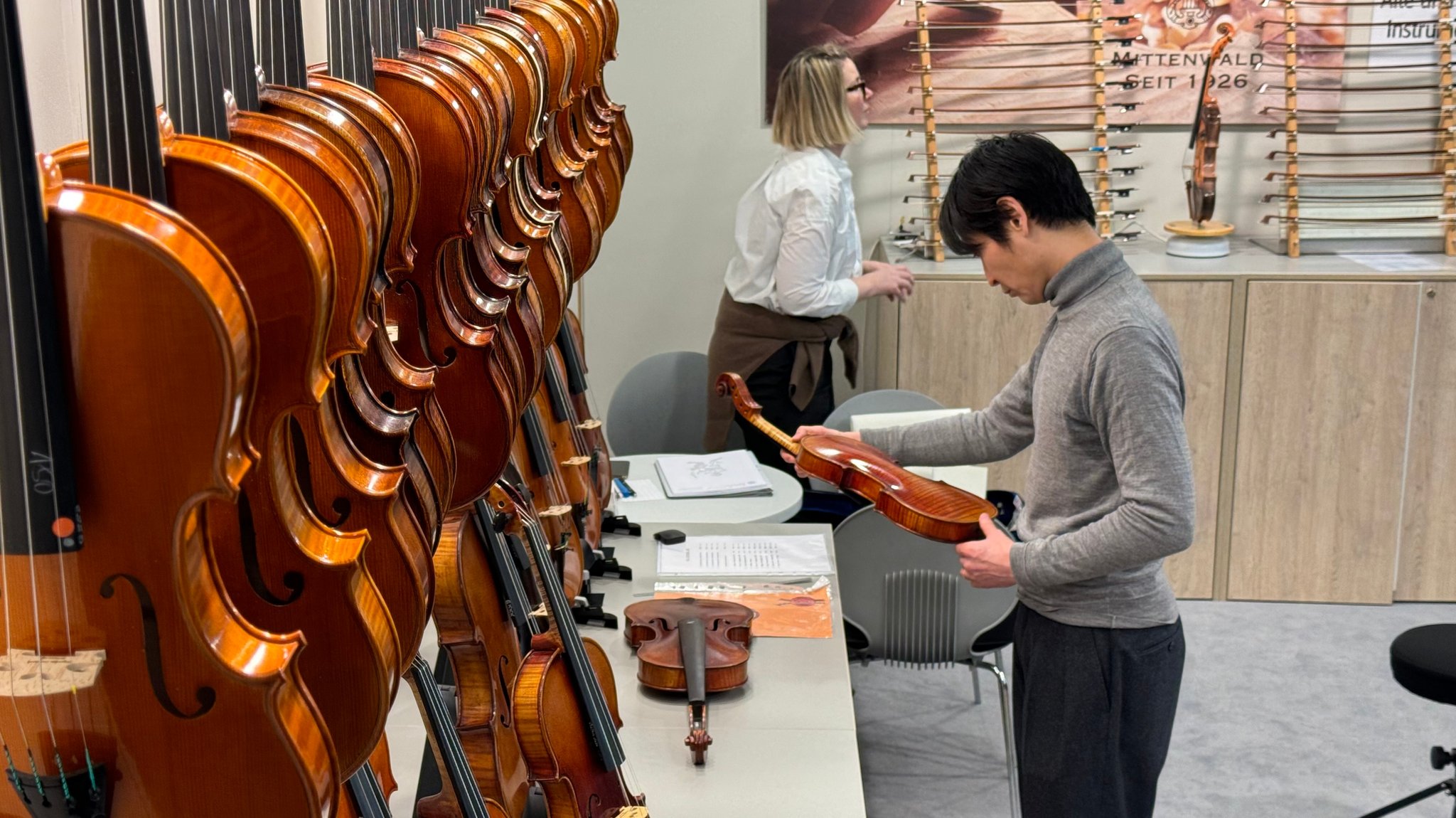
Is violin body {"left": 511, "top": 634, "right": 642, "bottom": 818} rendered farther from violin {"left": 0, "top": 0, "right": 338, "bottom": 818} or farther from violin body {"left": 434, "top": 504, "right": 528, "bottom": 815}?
violin {"left": 0, "top": 0, "right": 338, "bottom": 818}

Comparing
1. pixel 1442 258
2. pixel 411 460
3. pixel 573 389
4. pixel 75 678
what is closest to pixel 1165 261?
pixel 1442 258

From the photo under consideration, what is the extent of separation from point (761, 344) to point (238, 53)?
12.0 ft

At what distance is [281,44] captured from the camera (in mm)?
1003

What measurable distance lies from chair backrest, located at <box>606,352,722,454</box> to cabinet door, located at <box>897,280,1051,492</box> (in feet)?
2.40

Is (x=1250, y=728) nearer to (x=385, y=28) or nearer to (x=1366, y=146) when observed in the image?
(x=1366, y=146)

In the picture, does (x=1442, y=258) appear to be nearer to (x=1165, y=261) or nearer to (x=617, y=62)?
(x=1165, y=261)

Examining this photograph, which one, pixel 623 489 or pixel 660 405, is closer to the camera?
pixel 623 489

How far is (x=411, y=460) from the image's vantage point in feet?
3.69

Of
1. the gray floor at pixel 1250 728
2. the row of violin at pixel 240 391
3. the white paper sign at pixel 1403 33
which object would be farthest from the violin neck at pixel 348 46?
the white paper sign at pixel 1403 33

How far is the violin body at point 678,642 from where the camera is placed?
2461 millimetres

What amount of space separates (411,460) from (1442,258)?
4.79 metres

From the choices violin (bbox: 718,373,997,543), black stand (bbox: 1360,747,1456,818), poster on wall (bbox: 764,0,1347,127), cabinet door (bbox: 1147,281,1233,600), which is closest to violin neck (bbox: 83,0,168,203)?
violin (bbox: 718,373,997,543)

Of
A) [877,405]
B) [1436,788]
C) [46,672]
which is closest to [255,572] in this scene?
[46,672]

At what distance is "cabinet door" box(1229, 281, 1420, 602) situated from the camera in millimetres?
4809
